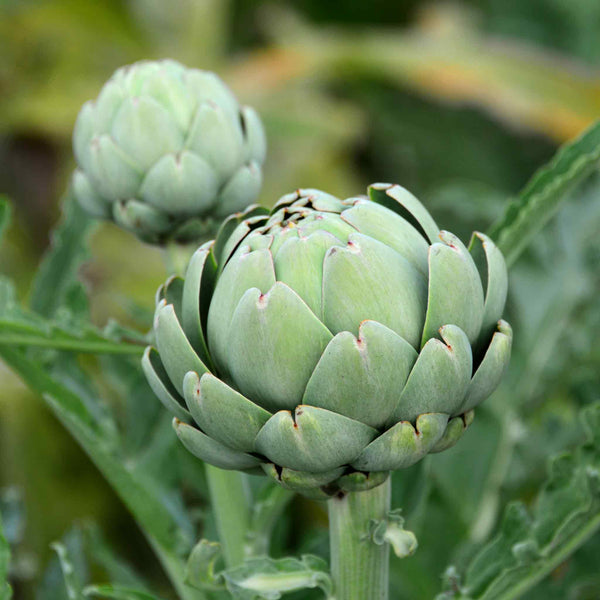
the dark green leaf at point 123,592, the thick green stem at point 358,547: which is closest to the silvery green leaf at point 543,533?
the thick green stem at point 358,547

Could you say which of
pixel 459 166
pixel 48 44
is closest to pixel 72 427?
pixel 459 166

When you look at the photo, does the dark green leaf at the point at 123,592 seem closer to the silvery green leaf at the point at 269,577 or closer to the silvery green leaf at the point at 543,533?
the silvery green leaf at the point at 269,577

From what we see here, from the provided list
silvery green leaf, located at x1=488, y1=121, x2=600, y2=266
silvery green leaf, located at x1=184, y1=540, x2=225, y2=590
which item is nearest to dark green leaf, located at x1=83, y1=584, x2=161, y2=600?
silvery green leaf, located at x1=184, y1=540, x2=225, y2=590

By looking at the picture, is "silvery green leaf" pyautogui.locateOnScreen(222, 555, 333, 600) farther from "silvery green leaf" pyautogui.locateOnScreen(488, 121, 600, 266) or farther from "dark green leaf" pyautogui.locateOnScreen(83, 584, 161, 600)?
"silvery green leaf" pyautogui.locateOnScreen(488, 121, 600, 266)

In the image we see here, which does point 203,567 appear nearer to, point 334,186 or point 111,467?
point 111,467

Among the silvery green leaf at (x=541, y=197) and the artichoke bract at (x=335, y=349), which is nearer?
the artichoke bract at (x=335, y=349)

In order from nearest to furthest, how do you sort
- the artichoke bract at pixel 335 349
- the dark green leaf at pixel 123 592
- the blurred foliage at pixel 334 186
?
the artichoke bract at pixel 335 349 < the dark green leaf at pixel 123 592 < the blurred foliage at pixel 334 186
